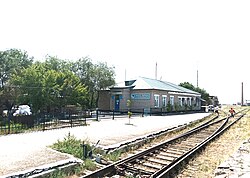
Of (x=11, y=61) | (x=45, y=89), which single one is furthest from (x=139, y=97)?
(x=11, y=61)

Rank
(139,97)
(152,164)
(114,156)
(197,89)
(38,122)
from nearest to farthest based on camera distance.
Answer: (152,164) < (114,156) < (38,122) < (139,97) < (197,89)

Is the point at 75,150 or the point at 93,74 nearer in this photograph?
the point at 75,150

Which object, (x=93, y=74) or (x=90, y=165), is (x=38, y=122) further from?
(x=93, y=74)

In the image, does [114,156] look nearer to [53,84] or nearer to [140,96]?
[53,84]

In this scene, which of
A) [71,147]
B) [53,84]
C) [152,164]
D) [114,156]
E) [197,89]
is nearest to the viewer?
[152,164]

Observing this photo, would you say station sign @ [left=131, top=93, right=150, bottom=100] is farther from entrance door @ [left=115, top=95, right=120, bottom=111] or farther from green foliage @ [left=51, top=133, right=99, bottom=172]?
green foliage @ [left=51, top=133, right=99, bottom=172]

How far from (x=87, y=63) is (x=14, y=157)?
25426mm

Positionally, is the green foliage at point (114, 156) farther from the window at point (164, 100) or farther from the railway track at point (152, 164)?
the window at point (164, 100)

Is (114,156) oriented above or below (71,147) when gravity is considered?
below

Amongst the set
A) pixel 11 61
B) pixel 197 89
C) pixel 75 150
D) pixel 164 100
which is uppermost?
pixel 11 61

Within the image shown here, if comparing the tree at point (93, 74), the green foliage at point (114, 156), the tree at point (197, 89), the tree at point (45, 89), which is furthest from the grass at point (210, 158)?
the tree at point (197, 89)

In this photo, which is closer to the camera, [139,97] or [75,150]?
[75,150]

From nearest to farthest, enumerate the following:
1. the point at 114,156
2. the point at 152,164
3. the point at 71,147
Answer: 1. the point at 152,164
2. the point at 114,156
3. the point at 71,147

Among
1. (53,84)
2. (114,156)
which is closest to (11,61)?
(53,84)
